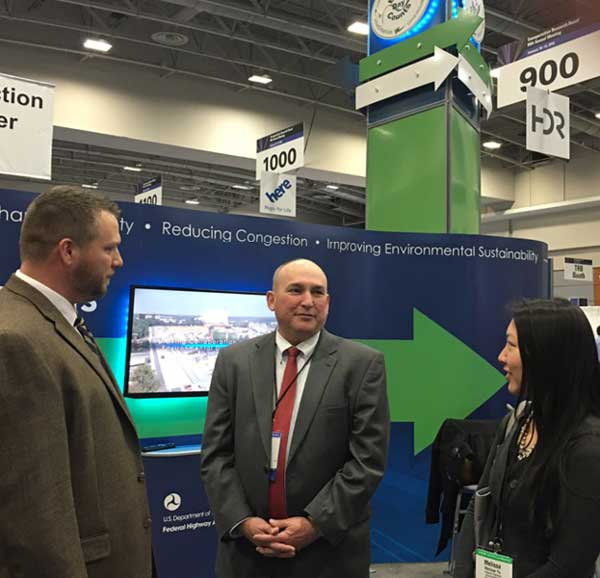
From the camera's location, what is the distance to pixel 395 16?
4812 millimetres

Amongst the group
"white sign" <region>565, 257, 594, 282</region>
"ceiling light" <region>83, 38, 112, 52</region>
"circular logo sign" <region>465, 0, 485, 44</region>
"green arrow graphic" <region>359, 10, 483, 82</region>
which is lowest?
"white sign" <region>565, 257, 594, 282</region>

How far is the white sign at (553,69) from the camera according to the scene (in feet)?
16.0

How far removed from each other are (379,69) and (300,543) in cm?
376

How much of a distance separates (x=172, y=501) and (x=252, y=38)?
6662 mm

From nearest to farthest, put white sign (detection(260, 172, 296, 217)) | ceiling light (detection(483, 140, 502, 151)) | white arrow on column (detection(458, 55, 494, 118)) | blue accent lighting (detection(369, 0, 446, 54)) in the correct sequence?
white arrow on column (detection(458, 55, 494, 118)) → blue accent lighting (detection(369, 0, 446, 54)) → white sign (detection(260, 172, 296, 217)) → ceiling light (detection(483, 140, 502, 151))

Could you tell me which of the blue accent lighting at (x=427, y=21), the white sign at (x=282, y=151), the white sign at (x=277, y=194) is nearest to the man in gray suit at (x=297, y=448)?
the blue accent lighting at (x=427, y=21)

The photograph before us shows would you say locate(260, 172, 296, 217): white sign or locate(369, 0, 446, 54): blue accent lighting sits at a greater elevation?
locate(369, 0, 446, 54): blue accent lighting

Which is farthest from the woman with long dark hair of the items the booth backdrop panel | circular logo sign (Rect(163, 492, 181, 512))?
the booth backdrop panel

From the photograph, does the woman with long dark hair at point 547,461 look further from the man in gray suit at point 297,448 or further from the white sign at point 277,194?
the white sign at point 277,194

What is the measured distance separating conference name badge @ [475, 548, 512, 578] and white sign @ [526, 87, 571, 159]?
4193 mm

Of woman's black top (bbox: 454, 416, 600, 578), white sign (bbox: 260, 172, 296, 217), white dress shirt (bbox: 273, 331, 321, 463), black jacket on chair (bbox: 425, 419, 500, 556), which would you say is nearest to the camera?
woman's black top (bbox: 454, 416, 600, 578)

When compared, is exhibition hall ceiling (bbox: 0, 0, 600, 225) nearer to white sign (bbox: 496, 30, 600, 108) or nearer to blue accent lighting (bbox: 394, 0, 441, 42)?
white sign (bbox: 496, 30, 600, 108)

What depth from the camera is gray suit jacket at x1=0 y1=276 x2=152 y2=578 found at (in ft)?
3.94

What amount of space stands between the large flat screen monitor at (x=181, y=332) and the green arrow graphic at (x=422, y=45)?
7.00 ft
